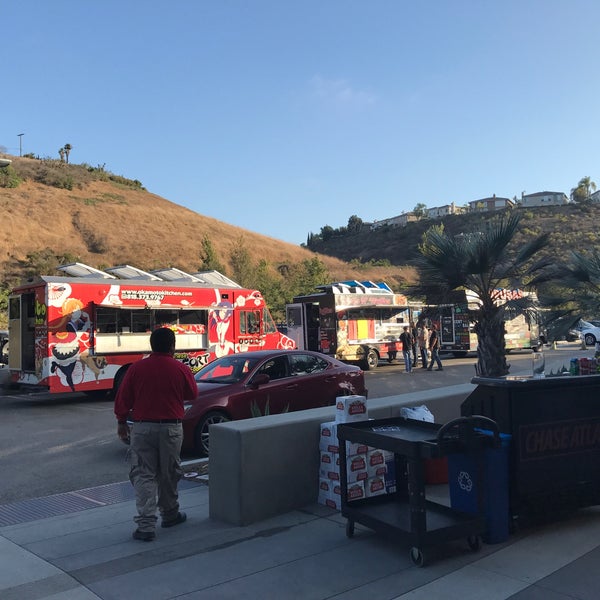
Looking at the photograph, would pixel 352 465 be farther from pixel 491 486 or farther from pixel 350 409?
pixel 491 486

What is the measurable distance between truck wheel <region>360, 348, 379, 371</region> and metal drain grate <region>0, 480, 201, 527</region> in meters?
16.5

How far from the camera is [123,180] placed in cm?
8350

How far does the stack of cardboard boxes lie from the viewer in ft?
17.4

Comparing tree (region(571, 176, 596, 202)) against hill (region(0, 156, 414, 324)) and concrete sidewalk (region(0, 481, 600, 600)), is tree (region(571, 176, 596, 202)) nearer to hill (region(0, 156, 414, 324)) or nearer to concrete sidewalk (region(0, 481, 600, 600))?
hill (region(0, 156, 414, 324))

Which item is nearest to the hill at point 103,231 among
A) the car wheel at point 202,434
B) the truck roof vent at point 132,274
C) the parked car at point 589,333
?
the parked car at point 589,333

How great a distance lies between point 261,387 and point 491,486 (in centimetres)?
515

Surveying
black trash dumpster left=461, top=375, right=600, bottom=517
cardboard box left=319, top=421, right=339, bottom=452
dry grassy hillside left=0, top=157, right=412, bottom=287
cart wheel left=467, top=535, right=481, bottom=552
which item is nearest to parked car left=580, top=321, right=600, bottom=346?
dry grassy hillside left=0, top=157, right=412, bottom=287

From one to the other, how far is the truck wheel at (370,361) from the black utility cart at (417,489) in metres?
18.0

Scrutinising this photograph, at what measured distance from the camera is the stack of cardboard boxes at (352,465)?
5.32 m

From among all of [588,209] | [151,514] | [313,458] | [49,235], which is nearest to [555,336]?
[313,458]

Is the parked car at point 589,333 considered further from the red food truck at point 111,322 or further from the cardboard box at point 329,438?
the cardboard box at point 329,438

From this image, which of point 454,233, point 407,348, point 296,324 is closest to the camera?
point 407,348

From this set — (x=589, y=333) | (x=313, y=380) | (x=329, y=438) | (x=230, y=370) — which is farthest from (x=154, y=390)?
(x=589, y=333)

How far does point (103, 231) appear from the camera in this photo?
59625mm
